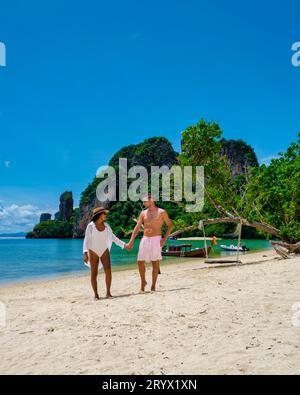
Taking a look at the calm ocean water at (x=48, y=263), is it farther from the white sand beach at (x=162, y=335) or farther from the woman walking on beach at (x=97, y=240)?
the white sand beach at (x=162, y=335)

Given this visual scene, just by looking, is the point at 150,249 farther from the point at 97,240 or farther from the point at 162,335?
the point at 162,335

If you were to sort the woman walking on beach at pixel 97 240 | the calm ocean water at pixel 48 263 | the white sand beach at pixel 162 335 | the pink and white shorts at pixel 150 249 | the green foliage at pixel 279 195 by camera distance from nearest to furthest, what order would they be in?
the white sand beach at pixel 162 335 → the woman walking on beach at pixel 97 240 → the pink and white shorts at pixel 150 249 → the green foliage at pixel 279 195 → the calm ocean water at pixel 48 263

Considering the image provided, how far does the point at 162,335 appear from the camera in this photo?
4.61 metres

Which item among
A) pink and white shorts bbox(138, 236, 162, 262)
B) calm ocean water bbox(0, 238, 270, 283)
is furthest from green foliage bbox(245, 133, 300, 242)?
pink and white shorts bbox(138, 236, 162, 262)

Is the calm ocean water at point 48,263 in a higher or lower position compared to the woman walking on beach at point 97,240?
lower

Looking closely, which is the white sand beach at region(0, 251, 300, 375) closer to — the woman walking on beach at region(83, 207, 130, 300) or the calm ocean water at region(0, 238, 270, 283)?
the woman walking on beach at region(83, 207, 130, 300)

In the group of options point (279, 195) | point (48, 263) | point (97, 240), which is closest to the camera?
point (97, 240)

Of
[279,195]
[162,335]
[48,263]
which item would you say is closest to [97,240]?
[162,335]

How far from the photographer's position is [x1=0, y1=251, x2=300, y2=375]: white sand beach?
372cm

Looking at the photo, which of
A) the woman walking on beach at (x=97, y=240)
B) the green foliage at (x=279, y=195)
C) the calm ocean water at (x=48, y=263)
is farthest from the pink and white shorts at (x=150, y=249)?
the calm ocean water at (x=48, y=263)

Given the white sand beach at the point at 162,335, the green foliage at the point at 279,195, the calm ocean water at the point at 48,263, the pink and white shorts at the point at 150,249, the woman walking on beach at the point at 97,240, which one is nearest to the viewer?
the white sand beach at the point at 162,335

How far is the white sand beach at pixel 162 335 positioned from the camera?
3.72 meters

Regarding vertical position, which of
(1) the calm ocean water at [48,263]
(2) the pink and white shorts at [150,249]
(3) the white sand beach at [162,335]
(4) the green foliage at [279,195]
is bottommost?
(1) the calm ocean water at [48,263]
